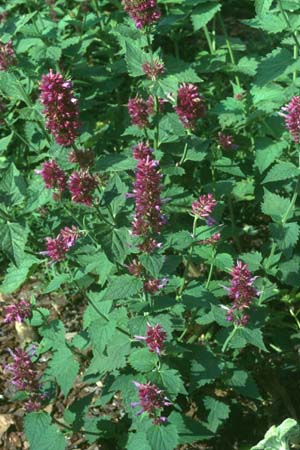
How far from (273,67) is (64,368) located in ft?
5.92

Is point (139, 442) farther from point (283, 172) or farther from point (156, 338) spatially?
point (283, 172)

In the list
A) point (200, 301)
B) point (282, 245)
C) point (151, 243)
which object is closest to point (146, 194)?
point (151, 243)

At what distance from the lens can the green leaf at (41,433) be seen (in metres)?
3.11

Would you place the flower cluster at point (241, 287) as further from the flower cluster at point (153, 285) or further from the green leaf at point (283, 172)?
the green leaf at point (283, 172)

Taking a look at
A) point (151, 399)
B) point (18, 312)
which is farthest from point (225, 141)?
point (151, 399)

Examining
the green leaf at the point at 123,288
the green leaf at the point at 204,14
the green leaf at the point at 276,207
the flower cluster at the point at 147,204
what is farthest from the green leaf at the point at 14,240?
the green leaf at the point at 204,14

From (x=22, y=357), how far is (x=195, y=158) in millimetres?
1279

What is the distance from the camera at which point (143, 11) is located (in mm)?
3180

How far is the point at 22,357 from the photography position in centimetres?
303

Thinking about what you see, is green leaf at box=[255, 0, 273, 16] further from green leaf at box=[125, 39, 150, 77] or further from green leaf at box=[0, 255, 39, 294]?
green leaf at box=[0, 255, 39, 294]

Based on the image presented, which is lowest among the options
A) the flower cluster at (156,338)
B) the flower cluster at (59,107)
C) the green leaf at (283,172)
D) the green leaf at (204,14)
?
the flower cluster at (156,338)

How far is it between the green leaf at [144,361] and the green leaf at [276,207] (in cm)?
96

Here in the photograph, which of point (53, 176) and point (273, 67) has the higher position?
point (53, 176)

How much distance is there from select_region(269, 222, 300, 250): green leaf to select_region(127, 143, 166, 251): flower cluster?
79cm
